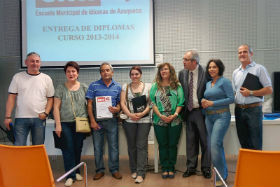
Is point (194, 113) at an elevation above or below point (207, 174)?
above

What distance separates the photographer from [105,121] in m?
3.55

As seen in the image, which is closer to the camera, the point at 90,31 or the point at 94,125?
the point at 94,125

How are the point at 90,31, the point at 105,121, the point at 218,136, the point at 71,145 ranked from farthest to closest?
1. the point at 90,31
2. the point at 105,121
3. the point at 71,145
4. the point at 218,136

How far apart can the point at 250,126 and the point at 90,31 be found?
3459 mm

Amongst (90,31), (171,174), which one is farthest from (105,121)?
(90,31)

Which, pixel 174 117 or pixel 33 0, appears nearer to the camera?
pixel 174 117

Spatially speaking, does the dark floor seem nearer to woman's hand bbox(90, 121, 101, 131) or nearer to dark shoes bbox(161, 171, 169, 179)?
dark shoes bbox(161, 171, 169, 179)

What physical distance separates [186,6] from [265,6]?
1483 millimetres

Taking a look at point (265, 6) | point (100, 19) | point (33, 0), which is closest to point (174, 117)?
point (100, 19)

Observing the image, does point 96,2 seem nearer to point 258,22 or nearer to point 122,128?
point 122,128

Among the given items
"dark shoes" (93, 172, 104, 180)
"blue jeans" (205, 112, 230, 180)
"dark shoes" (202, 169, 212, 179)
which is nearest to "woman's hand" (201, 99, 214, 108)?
"blue jeans" (205, 112, 230, 180)

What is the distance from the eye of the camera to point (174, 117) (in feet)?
11.3

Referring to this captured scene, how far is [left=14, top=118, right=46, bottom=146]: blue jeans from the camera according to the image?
3.27 metres

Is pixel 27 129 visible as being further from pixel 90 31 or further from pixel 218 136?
pixel 90 31
